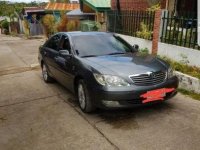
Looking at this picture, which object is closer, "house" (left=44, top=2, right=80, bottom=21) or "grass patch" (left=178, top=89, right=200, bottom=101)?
"grass patch" (left=178, top=89, right=200, bottom=101)

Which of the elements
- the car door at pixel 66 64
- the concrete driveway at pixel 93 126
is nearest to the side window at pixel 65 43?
the car door at pixel 66 64

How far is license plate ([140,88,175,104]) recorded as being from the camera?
4992mm

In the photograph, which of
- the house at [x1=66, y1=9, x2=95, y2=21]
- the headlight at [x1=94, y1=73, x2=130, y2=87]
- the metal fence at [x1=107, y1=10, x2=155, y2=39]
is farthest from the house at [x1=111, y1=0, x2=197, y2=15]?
the headlight at [x1=94, y1=73, x2=130, y2=87]

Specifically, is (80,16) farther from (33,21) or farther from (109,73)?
(109,73)

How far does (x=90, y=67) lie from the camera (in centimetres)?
534

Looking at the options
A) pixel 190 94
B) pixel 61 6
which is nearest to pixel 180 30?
pixel 190 94

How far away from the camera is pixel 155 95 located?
5.09 meters

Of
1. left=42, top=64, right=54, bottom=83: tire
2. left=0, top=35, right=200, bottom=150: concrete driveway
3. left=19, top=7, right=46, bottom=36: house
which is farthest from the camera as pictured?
left=19, top=7, right=46, bottom=36: house

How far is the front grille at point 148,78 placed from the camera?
196 inches

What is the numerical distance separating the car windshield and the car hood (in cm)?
29

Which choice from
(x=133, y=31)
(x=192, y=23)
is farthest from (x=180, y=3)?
(x=192, y=23)

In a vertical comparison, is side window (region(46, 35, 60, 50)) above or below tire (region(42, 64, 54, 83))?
above

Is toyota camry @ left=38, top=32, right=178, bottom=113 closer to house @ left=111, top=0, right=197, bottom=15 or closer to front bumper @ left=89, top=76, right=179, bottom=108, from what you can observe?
front bumper @ left=89, top=76, right=179, bottom=108

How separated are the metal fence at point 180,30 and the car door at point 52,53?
3.55 metres
